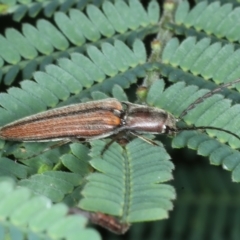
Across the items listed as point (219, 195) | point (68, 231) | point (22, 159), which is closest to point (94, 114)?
point (22, 159)

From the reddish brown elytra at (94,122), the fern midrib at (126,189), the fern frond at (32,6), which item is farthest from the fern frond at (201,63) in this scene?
the fern frond at (32,6)

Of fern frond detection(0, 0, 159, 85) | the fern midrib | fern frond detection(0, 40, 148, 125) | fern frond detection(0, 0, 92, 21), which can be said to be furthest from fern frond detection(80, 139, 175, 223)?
fern frond detection(0, 0, 92, 21)

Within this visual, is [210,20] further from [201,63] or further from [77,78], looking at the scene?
[77,78]

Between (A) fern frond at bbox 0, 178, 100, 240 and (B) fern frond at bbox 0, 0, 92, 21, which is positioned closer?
(A) fern frond at bbox 0, 178, 100, 240

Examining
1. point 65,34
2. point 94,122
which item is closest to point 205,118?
point 94,122

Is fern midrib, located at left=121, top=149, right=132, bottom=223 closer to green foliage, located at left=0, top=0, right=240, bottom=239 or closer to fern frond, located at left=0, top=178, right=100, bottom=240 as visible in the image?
green foliage, located at left=0, top=0, right=240, bottom=239

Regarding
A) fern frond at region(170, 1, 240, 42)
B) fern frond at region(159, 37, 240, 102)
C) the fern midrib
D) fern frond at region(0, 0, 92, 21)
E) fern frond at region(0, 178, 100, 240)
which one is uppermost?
fern frond at region(0, 0, 92, 21)

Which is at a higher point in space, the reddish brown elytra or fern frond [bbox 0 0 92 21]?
fern frond [bbox 0 0 92 21]
